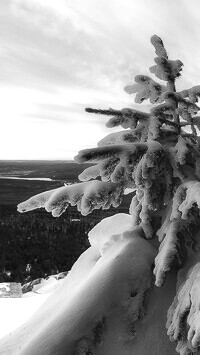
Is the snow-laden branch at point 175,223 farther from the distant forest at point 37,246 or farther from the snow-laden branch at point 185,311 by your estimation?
the distant forest at point 37,246

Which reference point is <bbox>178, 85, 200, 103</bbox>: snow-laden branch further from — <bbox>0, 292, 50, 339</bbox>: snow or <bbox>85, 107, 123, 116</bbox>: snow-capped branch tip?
<bbox>0, 292, 50, 339</bbox>: snow

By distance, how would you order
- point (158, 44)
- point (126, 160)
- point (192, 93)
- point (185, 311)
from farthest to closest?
point (158, 44) < point (192, 93) < point (126, 160) < point (185, 311)

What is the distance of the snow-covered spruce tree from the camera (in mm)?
3137

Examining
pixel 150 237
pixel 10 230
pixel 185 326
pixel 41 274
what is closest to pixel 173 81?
pixel 150 237

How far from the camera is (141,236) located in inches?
152

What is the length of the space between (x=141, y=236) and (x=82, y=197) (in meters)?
0.95

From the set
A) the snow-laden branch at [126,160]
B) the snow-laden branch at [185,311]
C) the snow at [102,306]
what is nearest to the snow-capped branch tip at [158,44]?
the snow-laden branch at [126,160]

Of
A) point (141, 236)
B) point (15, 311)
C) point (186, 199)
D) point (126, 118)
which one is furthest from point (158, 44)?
point (15, 311)

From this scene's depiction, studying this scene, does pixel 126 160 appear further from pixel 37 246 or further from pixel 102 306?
pixel 37 246

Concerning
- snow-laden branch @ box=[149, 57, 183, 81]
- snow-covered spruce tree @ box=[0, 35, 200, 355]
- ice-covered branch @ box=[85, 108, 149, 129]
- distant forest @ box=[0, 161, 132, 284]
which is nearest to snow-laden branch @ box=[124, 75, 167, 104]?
snow-covered spruce tree @ box=[0, 35, 200, 355]

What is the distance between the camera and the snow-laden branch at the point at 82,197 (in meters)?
3.32

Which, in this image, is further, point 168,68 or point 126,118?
point 168,68

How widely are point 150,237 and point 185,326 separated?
3.34 ft

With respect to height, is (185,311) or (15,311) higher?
(185,311)
